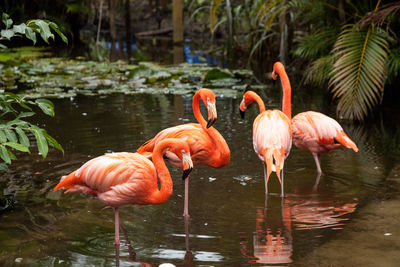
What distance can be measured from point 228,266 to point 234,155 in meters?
2.56

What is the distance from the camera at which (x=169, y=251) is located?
138 inches

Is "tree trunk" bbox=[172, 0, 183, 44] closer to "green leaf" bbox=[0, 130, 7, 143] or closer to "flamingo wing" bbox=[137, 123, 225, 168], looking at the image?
"flamingo wing" bbox=[137, 123, 225, 168]

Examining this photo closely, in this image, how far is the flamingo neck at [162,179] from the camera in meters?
3.62

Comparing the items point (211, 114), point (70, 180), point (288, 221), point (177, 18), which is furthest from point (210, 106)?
point (177, 18)

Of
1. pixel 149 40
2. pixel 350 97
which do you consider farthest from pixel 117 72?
pixel 149 40

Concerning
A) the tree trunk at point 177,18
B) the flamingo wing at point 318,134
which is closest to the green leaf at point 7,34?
the flamingo wing at point 318,134

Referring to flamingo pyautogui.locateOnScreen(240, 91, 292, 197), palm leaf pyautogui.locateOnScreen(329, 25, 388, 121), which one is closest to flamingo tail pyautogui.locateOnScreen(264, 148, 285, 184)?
flamingo pyautogui.locateOnScreen(240, 91, 292, 197)

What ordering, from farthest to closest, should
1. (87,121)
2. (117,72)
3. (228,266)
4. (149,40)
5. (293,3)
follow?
1. (149,40)
2. (117,72)
3. (293,3)
4. (87,121)
5. (228,266)

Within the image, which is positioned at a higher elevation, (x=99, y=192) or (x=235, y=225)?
(x=99, y=192)

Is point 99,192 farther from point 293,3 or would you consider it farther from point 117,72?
point 117,72

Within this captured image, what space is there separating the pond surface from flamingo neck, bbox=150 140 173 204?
0.30 meters

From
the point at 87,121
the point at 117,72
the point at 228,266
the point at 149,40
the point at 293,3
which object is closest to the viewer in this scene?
the point at 228,266

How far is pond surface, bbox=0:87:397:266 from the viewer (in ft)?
11.4

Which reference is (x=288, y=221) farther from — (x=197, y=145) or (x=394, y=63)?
(x=394, y=63)
